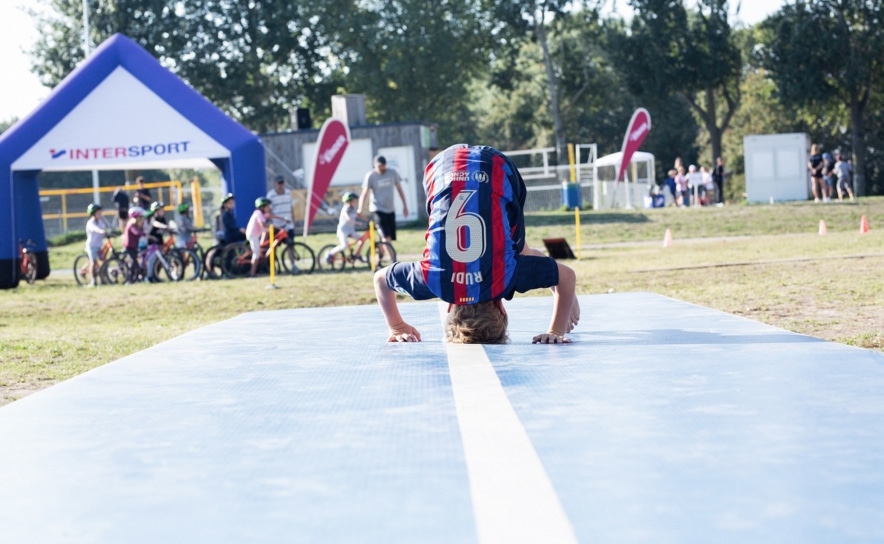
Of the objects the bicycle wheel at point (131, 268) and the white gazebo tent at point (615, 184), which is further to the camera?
the white gazebo tent at point (615, 184)

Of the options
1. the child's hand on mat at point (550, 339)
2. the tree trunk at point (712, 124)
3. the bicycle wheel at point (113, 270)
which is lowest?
the bicycle wheel at point (113, 270)

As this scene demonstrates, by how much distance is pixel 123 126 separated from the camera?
1778 cm

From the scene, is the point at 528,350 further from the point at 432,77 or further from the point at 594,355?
the point at 432,77

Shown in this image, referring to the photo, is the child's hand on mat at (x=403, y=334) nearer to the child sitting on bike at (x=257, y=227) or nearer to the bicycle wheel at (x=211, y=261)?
the child sitting on bike at (x=257, y=227)

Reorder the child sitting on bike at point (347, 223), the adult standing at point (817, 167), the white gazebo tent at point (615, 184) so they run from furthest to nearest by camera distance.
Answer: the white gazebo tent at point (615, 184)
the adult standing at point (817, 167)
the child sitting on bike at point (347, 223)

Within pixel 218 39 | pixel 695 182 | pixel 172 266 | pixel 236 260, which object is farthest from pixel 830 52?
pixel 172 266

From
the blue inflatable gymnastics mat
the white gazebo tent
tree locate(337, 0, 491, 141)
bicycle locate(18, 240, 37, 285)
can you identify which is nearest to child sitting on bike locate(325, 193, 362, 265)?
bicycle locate(18, 240, 37, 285)

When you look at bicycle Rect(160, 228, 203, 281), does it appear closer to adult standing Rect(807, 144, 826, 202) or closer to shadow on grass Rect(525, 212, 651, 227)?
shadow on grass Rect(525, 212, 651, 227)

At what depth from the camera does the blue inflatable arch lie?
Result: 58.1 feet

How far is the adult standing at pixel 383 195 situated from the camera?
17.6m

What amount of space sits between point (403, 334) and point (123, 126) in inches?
542

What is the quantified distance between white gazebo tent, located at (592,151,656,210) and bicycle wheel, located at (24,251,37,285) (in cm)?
1844

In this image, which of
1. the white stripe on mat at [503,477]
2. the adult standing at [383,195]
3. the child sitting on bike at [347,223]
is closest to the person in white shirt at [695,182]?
the adult standing at [383,195]

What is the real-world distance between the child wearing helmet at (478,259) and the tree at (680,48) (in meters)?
42.3
